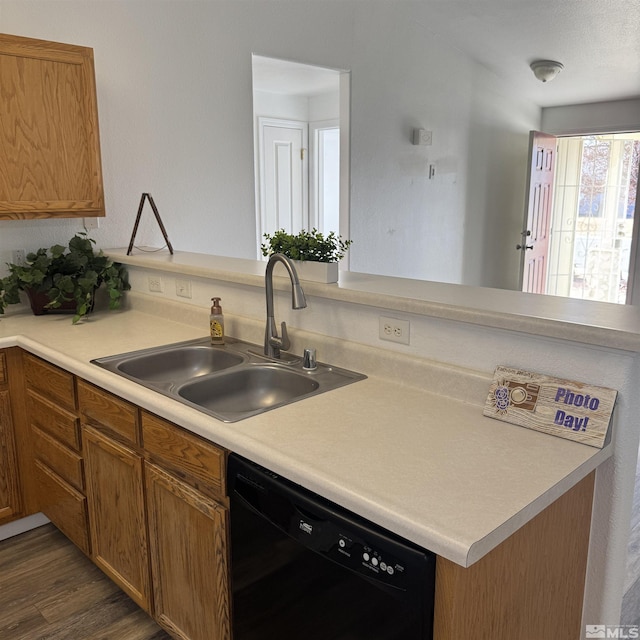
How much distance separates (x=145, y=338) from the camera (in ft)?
7.68

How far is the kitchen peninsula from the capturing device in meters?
1.12

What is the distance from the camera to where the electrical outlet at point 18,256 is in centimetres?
280

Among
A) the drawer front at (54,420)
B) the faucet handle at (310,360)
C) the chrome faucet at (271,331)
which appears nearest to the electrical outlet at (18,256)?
the drawer front at (54,420)

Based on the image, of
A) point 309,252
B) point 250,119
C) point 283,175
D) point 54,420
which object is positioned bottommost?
point 54,420

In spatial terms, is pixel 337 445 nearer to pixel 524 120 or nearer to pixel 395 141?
pixel 395 141

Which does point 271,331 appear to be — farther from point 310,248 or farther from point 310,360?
point 310,248

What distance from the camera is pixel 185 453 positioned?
1.60 m

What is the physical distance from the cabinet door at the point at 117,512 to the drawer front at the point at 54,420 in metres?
0.07

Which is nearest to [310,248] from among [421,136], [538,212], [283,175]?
[421,136]

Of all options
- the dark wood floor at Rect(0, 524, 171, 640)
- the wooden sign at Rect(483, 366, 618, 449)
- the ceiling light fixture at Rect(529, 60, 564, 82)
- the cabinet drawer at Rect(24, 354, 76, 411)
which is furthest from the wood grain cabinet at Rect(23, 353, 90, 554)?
the ceiling light fixture at Rect(529, 60, 564, 82)

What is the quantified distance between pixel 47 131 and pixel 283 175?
11.0 feet

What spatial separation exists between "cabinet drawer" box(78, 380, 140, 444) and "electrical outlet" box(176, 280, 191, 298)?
26.3 inches

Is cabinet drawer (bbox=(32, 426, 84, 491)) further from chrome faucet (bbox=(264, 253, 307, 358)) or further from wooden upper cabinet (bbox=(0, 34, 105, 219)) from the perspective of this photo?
wooden upper cabinet (bbox=(0, 34, 105, 219))

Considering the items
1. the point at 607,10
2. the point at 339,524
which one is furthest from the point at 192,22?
the point at 339,524
